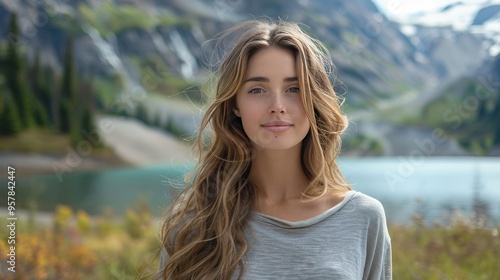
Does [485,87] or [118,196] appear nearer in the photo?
[118,196]

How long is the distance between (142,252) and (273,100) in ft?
8.08

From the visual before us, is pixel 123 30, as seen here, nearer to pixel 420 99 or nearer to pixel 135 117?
pixel 135 117

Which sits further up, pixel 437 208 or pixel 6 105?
pixel 6 105

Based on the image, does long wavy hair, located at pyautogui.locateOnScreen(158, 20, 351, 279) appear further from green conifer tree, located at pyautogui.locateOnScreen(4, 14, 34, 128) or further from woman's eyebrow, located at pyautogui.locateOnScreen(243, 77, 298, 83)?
green conifer tree, located at pyautogui.locateOnScreen(4, 14, 34, 128)

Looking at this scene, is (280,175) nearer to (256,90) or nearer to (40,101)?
(256,90)

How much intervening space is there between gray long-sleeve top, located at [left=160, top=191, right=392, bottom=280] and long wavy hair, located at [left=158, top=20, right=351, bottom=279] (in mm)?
58

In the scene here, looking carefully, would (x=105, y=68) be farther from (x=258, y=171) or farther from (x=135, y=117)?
(x=258, y=171)

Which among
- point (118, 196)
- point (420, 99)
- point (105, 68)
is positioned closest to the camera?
point (118, 196)

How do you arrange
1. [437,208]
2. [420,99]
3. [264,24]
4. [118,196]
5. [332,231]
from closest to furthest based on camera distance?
[332,231] < [264,24] < [437,208] < [118,196] < [420,99]

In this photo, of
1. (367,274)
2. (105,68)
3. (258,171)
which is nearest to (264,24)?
(258,171)

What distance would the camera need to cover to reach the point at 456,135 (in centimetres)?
862

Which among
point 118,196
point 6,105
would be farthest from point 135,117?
point 6,105

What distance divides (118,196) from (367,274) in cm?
555

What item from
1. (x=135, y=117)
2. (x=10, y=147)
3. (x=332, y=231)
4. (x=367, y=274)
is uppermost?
(x=135, y=117)
